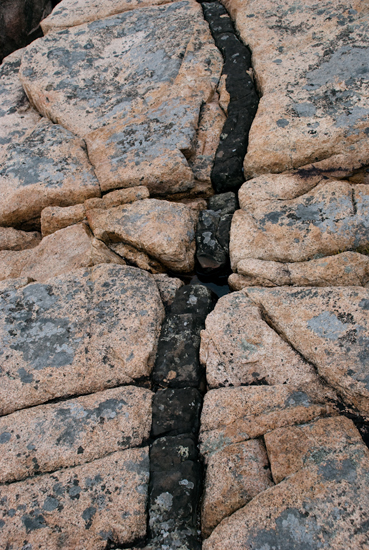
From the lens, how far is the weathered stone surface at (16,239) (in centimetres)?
461

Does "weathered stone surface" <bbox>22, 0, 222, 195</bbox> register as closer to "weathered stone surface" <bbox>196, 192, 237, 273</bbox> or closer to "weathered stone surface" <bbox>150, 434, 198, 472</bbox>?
"weathered stone surface" <bbox>196, 192, 237, 273</bbox>

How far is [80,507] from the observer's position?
8.20 feet

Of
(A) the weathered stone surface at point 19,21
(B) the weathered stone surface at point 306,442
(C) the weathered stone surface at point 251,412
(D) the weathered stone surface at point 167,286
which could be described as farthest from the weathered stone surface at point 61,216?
(A) the weathered stone surface at point 19,21

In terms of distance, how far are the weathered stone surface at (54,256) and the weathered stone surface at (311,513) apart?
261cm

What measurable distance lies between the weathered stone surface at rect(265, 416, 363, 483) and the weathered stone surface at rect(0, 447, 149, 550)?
0.91 m

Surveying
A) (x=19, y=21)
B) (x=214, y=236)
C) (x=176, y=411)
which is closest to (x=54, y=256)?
(x=214, y=236)

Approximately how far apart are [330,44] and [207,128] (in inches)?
76.0

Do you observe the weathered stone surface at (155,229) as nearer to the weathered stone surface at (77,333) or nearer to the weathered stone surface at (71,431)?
the weathered stone surface at (77,333)

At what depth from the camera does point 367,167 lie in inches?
156

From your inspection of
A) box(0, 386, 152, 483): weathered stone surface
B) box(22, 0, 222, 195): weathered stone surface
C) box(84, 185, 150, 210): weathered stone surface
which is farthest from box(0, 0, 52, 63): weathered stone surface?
box(0, 386, 152, 483): weathered stone surface

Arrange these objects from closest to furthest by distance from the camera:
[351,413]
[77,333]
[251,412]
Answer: [351,413] < [251,412] < [77,333]

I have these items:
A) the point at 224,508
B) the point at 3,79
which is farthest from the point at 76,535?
the point at 3,79

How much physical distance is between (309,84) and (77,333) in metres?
3.97

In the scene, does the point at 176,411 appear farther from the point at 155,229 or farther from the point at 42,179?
the point at 42,179
